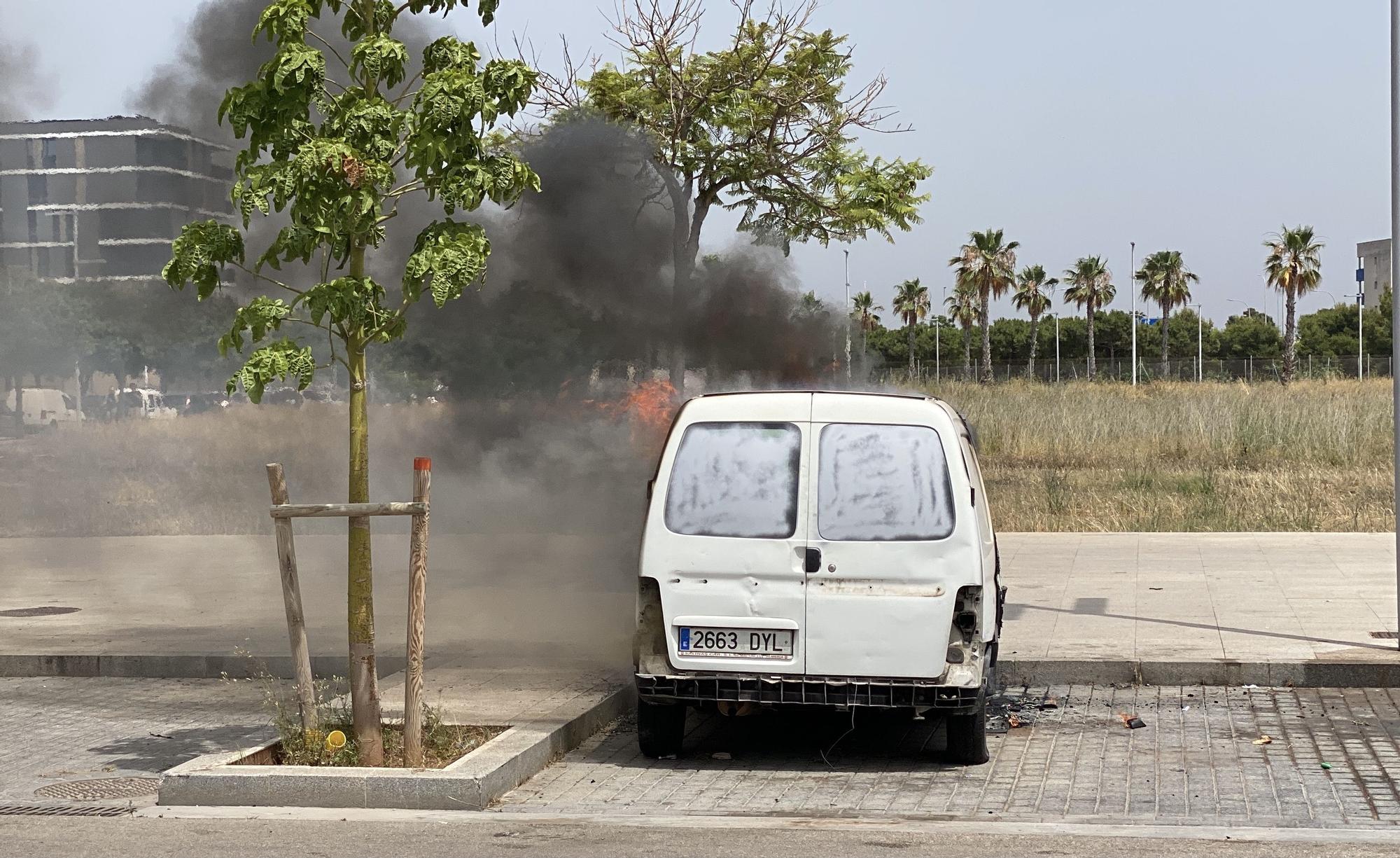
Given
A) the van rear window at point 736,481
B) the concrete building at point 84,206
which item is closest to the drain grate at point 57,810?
the van rear window at point 736,481

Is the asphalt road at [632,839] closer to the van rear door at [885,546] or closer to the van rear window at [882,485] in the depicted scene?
the van rear door at [885,546]

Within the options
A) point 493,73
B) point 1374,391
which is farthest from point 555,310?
point 1374,391

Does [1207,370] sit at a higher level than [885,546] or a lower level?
higher

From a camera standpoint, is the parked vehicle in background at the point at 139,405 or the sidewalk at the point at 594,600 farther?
the parked vehicle in background at the point at 139,405

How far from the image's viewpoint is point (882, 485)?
6.43 metres

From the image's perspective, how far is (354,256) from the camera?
645cm

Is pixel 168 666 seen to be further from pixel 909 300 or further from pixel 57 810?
pixel 909 300

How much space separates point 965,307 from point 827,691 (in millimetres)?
85777

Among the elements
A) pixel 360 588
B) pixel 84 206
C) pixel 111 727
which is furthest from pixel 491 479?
pixel 360 588

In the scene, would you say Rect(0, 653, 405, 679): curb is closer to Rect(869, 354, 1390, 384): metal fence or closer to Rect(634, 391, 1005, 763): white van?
Rect(634, 391, 1005, 763): white van

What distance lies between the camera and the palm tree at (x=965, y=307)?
72.1 meters

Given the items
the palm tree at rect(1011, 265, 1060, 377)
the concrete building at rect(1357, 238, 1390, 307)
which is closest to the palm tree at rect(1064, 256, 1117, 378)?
the palm tree at rect(1011, 265, 1060, 377)

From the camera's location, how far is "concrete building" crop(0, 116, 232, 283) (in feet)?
44.7

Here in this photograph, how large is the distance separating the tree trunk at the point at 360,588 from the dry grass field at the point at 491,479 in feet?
25.1
